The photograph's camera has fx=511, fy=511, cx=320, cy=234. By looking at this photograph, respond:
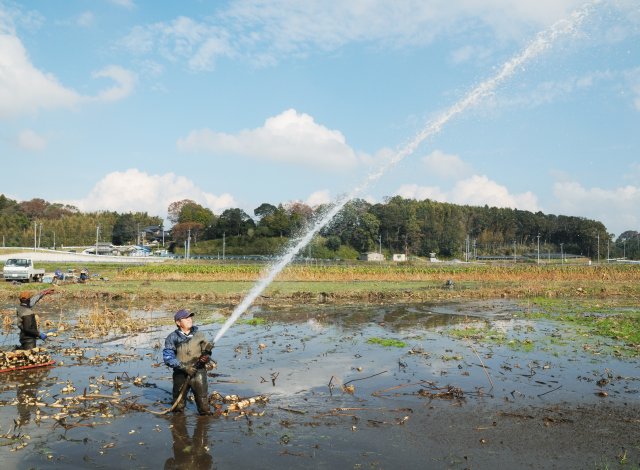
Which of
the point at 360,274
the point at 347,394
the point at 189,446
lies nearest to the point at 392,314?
the point at 347,394

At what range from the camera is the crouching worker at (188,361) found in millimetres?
9688

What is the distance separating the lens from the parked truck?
4300cm

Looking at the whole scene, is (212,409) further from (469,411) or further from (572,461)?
(572,461)

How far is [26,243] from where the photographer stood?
472ft

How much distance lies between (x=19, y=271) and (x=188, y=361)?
40.6m

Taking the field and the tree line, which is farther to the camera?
the tree line

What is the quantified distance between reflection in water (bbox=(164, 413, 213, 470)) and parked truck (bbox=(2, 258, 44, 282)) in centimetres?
4035

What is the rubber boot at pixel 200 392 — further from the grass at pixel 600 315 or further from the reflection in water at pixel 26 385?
the grass at pixel 600 315

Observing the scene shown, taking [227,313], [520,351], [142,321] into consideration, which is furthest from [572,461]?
[227,313]

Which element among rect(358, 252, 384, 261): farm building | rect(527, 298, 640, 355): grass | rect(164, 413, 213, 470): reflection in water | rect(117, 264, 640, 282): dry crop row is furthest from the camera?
rect(358, 252, 384, 261): farm building

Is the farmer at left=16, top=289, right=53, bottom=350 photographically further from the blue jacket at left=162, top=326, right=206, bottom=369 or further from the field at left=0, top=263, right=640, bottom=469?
the blue jacket at left=162, top=326, right=206, bottom=369

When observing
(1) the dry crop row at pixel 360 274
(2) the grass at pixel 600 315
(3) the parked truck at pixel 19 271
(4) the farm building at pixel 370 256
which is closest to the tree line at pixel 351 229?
(4) the farm building at pixel 370 256

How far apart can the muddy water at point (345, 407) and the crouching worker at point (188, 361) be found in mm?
401

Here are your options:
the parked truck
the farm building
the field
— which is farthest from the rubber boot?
the farm building
